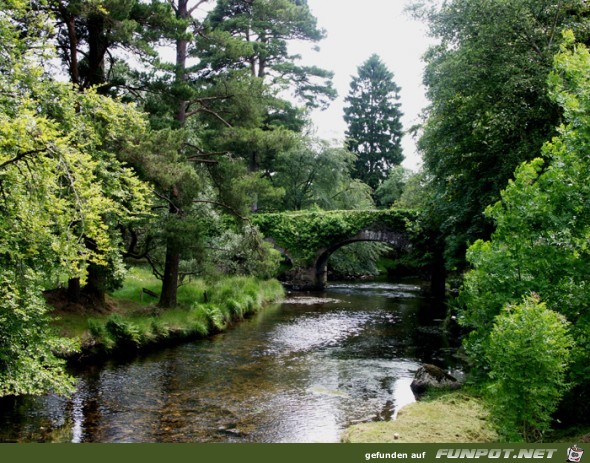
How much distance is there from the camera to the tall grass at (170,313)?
13305 millimetres

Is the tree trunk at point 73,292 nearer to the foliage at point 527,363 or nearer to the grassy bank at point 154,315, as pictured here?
the grassy bank at point 154,315

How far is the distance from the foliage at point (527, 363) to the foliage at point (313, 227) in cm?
2387

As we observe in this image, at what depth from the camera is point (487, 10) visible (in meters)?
12.9

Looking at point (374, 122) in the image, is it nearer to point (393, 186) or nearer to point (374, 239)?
point (393, 186)

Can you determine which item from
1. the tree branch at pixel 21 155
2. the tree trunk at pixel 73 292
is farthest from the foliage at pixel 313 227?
the tree branch at pixel 21 155

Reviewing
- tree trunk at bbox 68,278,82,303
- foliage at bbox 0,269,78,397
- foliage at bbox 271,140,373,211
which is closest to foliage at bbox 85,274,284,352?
tree trunk at bbox 68,278,82,303

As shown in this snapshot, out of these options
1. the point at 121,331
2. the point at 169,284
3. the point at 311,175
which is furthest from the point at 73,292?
the point at 311,175

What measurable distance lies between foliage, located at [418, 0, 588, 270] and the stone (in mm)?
3704

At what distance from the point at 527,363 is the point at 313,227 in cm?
2561

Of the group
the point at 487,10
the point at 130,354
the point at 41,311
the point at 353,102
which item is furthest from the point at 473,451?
the point at 353,102

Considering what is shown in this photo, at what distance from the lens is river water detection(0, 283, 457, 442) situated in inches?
329

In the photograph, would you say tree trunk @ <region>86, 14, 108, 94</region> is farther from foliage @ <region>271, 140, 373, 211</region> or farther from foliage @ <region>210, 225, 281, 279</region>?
foliage @ <region>271, 140, 373, 211</region>

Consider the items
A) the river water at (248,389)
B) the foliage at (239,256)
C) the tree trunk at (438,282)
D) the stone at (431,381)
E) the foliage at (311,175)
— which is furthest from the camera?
the foliage at (311,175)

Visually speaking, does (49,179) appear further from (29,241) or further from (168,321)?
(168,321)
